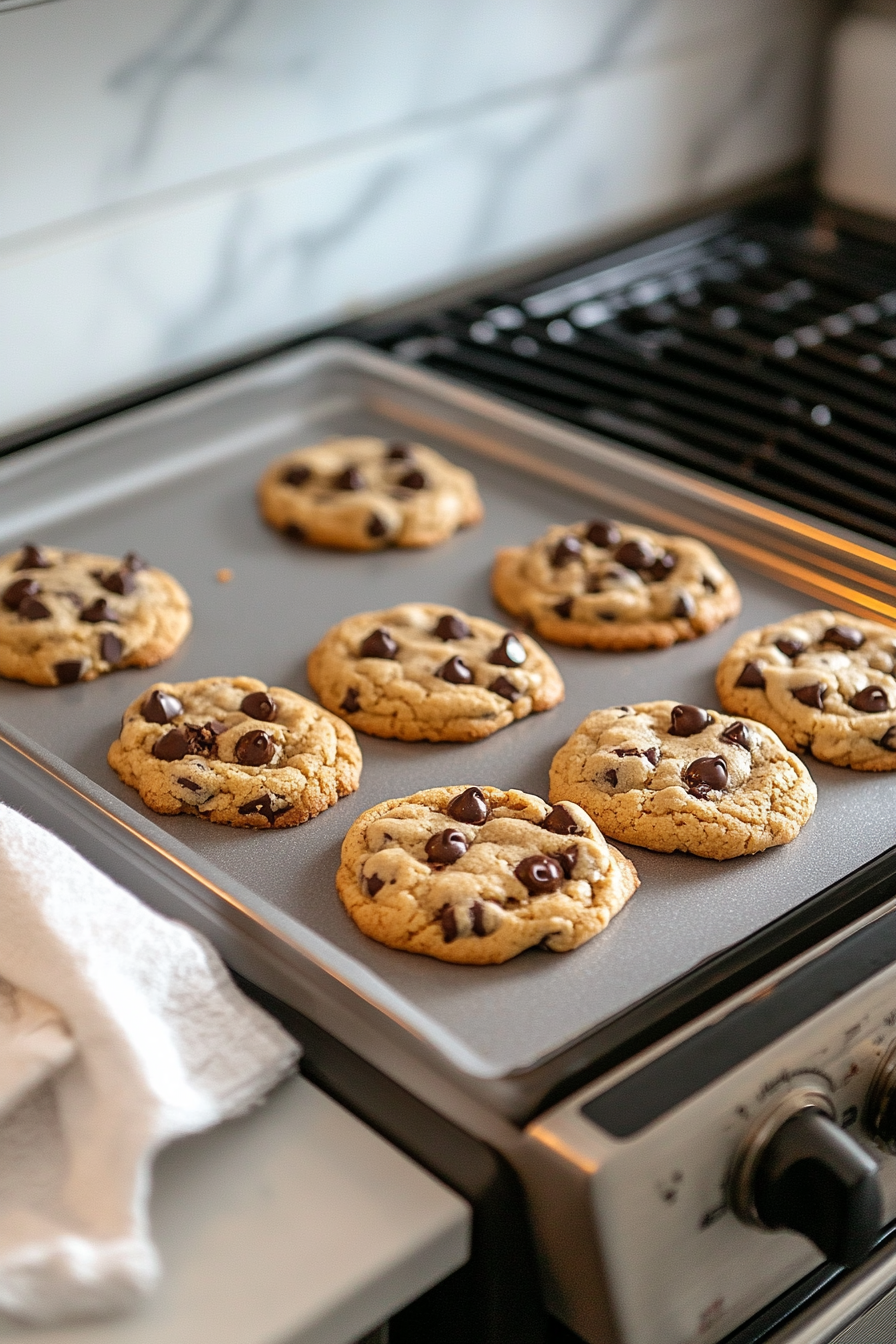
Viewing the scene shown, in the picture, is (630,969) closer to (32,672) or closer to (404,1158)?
(404,1158)

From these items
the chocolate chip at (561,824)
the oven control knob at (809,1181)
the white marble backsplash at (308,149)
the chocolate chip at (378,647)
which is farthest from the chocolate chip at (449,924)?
the white marble backsplash at (308,149)

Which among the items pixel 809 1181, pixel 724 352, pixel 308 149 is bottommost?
pixel 809 1181

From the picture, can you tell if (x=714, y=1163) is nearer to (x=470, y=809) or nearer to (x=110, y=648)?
(x=470, y=809)

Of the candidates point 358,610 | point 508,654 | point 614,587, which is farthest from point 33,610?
point 614,587

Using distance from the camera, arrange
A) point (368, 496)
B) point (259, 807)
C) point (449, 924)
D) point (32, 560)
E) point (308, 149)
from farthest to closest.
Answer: point (308, 149) → point (368, 496) → point (32, 560) → point (259, 807) → point (449, 924)

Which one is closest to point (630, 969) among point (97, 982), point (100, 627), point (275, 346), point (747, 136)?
point (97, 982)

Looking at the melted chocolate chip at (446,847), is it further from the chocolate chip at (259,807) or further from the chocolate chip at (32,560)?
the chocolate chip at (32,560)
